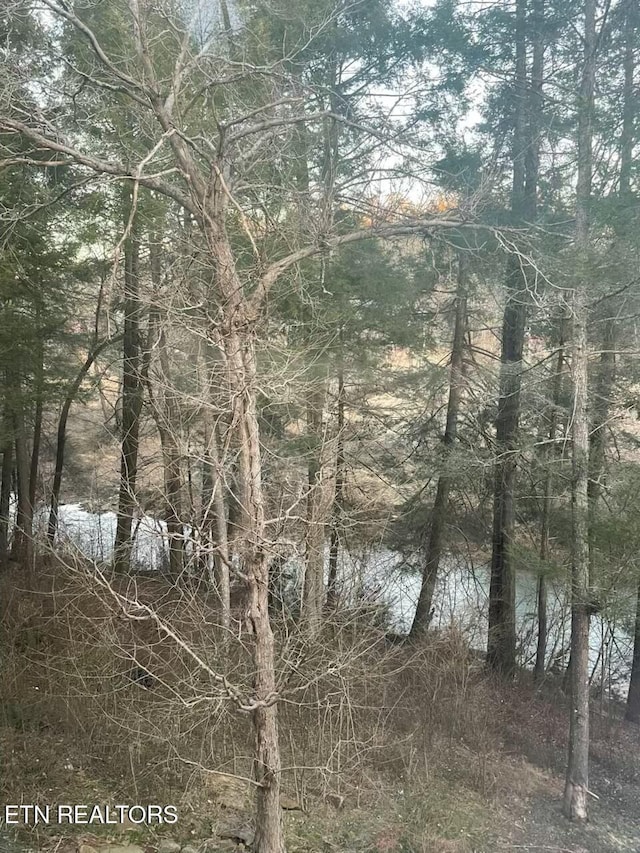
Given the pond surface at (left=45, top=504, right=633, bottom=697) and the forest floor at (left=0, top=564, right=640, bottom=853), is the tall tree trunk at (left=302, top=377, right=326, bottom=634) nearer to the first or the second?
the forest floor at (left=0, top=564, right=640, bottom=853)

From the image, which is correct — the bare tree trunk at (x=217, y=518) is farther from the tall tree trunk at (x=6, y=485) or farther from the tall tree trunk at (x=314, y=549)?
the tall tree trunk at (x=6, y=485)

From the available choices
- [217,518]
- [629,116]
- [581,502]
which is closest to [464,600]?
[581,502]

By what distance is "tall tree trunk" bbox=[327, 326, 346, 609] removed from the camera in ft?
18.6

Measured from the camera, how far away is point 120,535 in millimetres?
8062

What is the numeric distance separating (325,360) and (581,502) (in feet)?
10.7

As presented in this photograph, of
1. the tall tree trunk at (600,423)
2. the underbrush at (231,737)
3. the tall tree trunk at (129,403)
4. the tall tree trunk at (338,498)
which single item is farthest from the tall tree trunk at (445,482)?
the tall tree trunk at (129,403)

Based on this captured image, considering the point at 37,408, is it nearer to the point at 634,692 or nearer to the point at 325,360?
the point at 325,360

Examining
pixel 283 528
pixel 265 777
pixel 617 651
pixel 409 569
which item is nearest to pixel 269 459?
pixel 283 528

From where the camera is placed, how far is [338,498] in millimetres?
7336

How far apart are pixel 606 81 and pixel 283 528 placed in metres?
5.93

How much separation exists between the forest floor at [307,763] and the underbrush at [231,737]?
0.6 inches

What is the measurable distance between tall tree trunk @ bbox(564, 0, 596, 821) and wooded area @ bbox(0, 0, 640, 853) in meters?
0.03

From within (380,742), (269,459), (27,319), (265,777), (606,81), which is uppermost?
(606,81)

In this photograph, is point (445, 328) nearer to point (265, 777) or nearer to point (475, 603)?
point (475, 603)
